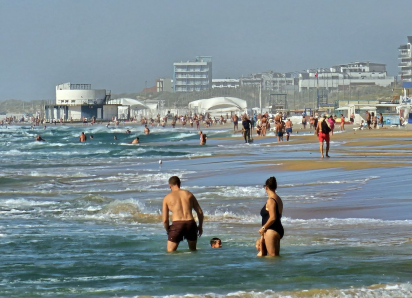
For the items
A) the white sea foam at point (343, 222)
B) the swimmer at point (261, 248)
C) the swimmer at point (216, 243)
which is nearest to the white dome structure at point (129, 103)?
the white sea foam at point (343, 222)

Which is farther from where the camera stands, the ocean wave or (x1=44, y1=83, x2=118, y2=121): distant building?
(x1=44, y1=83, x2=118, y2=121): distant building

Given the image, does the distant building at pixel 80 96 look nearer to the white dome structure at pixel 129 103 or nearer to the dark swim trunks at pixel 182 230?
the white dome structure at pixel 129 103

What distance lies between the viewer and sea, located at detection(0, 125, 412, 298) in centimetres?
880

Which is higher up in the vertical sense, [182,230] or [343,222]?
[182,230]

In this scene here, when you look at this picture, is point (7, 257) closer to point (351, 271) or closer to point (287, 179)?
point (351, 271)

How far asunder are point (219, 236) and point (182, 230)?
214 cm

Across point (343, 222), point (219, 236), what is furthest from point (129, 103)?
point (219, 236)

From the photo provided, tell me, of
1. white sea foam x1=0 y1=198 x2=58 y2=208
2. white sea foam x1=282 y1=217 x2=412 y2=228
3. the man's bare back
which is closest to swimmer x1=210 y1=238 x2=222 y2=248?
the man's bare back

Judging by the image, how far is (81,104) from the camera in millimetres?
137500

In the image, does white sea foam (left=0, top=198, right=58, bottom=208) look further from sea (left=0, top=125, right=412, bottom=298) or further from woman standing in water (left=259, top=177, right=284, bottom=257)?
woman standing in water (left=259, top=177, right=284, bottom=257)

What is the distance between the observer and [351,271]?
30.3 feet

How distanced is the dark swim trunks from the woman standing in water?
108cm

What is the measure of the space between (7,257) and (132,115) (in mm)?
146084

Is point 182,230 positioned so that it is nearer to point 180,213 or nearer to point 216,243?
point 180,213
